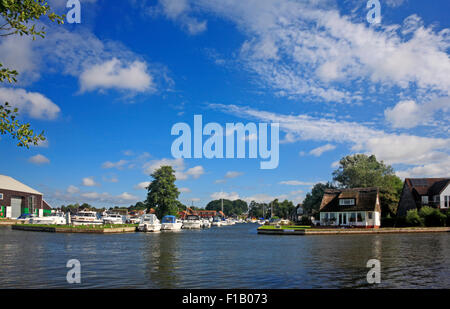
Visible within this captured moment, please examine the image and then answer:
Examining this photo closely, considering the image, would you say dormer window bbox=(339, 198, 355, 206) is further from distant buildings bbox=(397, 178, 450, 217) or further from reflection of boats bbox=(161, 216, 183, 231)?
reflection of boats bbox=(161, 216, 183, 231)

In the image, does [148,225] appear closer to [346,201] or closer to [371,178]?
[346,201]

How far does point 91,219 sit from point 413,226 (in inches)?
2709

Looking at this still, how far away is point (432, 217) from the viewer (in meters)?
64.3

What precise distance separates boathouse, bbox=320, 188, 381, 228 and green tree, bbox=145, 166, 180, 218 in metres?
42.9

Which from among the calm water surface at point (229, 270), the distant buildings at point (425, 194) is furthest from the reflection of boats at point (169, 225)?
the calm water surface at point (229, 270)

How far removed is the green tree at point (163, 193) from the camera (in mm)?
99062

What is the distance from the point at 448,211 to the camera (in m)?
65.1

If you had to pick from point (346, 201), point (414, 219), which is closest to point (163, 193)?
point (346, 201)

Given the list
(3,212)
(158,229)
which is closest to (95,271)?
(158,229)

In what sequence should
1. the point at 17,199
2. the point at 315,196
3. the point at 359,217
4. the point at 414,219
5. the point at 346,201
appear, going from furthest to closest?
1. the point at 17,199
2. the point at 315,196
3. the point at 346,201
4. the point at 359,217
5. the point at 414,219

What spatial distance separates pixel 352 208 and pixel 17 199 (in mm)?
98077

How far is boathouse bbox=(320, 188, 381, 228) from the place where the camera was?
67875 millimetres

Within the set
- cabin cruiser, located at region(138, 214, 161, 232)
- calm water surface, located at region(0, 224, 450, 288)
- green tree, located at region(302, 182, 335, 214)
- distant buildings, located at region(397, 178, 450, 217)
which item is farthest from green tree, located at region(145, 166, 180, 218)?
calm water surface, located at region(0, 224, 450, 288)
